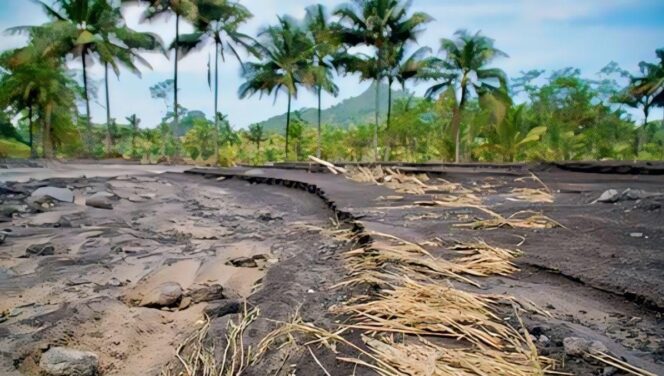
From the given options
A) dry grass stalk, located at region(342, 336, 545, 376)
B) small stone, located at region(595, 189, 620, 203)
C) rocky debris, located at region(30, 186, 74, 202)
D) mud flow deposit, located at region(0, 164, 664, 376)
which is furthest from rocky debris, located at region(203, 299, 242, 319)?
rocky debris, located at region(30, 186, 74, 202)

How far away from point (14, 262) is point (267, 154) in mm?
28105

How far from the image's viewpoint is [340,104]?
12462 centimetres

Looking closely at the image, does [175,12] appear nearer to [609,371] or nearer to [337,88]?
[337,88]

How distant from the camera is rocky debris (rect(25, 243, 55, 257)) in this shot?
347cm

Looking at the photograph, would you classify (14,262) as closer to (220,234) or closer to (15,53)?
(220,234)

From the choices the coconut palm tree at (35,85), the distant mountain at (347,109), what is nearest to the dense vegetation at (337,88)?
the coconut palm tree at (35,85)

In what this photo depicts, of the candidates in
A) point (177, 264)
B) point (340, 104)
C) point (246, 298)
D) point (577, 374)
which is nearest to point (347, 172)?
point (177, 264)

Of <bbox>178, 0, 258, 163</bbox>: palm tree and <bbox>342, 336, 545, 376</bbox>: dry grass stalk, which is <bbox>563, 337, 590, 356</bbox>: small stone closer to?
<bbox>342, 336, 545, 376</bbox>: dry grass stalk

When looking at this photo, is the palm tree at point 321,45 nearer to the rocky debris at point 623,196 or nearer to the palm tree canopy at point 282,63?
the palm tree canopy at point 282,63

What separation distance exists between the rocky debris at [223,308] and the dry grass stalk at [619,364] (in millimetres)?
1696

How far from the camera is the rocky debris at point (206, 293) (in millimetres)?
2633

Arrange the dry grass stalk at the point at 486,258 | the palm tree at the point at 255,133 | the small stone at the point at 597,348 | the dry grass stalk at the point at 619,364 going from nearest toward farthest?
the dry grass stalk at the point at 619,364
the small stone at the point at 597,348
the dry grass stalk at the point at 486,258
the palm tree at the point at 255,133

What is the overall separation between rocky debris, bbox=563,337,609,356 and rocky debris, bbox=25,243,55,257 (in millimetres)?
3615

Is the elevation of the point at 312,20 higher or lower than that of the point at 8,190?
higher
